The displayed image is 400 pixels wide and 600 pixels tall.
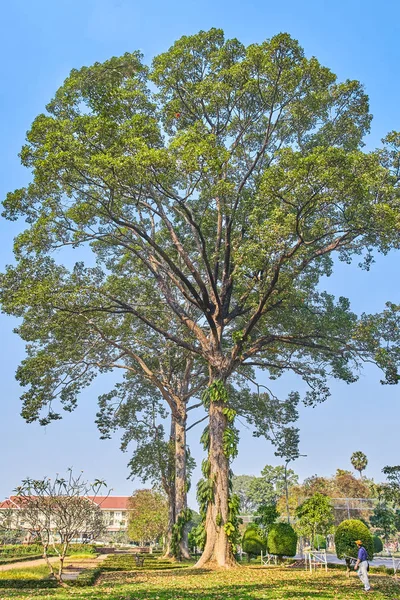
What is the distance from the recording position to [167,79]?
16.2 meters

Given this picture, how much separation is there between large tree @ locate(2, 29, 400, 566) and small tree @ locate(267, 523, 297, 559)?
215 inches

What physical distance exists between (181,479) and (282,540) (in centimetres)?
562

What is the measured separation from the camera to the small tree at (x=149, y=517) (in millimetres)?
43125

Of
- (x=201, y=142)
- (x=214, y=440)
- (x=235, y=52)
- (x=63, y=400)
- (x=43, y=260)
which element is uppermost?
(x=235, y=52)

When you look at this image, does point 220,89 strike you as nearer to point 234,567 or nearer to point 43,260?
point 43,260

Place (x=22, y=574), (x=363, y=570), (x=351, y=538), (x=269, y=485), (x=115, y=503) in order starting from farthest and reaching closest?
1. (x=115, y=503)
2. (x=269, y=485)
3. (x=351, y=538)
4. (x=22, y=574)
5. (x=363, y=570)

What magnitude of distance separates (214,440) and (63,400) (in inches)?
261

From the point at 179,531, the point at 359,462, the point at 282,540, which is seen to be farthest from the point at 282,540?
the point at 359,462

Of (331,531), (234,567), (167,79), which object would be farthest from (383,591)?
(167,79)

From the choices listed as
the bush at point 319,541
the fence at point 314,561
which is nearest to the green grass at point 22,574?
the fence at point 314,561

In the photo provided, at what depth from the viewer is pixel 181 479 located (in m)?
23.6

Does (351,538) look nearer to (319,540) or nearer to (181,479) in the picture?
(181,479)

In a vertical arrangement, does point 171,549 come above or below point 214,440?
below

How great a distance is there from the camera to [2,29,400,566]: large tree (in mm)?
13883
